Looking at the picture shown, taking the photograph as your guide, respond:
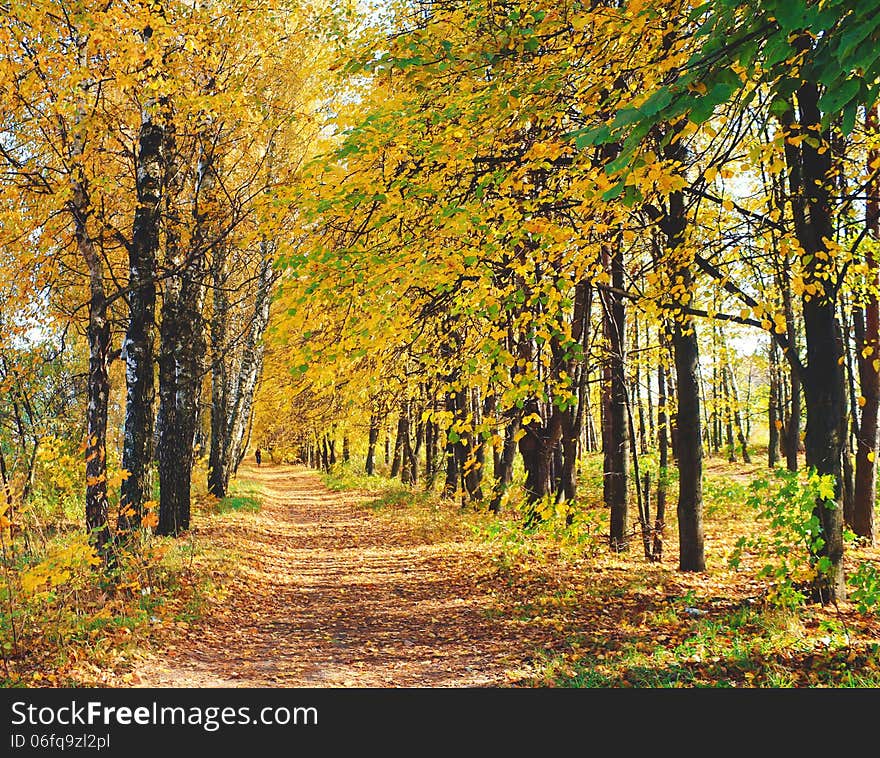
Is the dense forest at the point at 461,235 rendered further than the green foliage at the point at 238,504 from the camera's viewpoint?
No

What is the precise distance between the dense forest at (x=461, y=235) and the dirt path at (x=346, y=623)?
2.24ft

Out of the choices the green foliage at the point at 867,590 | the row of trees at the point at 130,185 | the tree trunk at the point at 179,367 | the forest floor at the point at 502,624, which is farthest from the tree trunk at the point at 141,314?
the green foliage at the point at 867,590

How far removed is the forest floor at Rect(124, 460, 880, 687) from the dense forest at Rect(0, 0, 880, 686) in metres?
0.25

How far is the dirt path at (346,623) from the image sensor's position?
20.2 feet

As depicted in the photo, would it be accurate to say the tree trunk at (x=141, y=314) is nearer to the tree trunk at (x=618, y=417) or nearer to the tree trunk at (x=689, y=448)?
the tree trunk at (x=618, y=417)

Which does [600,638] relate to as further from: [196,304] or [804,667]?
[196,304]

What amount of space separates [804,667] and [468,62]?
225 inches

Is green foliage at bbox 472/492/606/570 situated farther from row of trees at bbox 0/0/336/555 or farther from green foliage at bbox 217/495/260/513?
green foliage at bbox 217/495/260/513

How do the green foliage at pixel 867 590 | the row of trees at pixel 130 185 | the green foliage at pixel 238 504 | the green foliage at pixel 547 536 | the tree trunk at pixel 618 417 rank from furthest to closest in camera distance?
1. the green foliage at pixel 238 504
2. the tree trunk at pixel 618 417
3. the green foliage at pixel 547 536
4. the row of trees at pixel 130 185
5. the green foliage at pixel 867 590

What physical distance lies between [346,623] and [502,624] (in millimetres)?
1997

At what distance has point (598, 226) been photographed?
5625mm

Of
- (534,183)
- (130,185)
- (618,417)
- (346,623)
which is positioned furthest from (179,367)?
(534,183)

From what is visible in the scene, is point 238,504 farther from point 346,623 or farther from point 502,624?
point 502,624

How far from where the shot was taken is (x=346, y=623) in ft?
27.1
